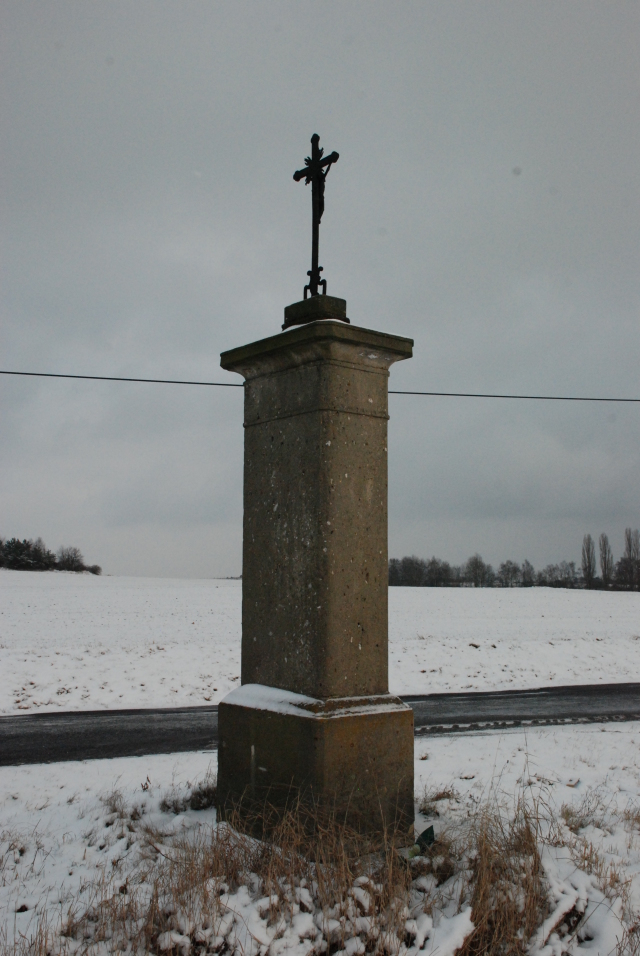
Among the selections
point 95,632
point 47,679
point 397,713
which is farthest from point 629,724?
point 95,632

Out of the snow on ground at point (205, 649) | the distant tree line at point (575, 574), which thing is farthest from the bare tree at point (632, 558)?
the snow on ground at point (205, 649)

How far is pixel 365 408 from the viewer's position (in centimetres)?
409

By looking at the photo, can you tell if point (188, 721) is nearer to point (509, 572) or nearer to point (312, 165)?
point (312, 165)

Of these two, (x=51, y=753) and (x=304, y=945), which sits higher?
(x=304, y=945)

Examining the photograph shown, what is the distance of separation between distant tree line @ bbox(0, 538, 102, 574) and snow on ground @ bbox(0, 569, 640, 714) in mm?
31993

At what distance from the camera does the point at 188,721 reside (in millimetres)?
8469

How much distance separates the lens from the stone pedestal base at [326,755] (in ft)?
11.7

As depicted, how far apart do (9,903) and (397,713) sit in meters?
2.05

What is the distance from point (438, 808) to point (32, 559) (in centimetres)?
6433

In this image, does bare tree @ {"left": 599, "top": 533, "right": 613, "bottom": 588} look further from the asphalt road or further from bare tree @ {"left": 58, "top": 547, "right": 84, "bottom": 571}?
the asphalt road

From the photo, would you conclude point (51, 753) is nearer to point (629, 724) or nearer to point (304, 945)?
point (304, 945)

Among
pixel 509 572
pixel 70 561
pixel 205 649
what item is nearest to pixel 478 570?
pixel 509 572

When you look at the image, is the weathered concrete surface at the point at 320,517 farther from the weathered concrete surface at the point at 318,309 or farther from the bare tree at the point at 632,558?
the bare tree at the point at 632,558

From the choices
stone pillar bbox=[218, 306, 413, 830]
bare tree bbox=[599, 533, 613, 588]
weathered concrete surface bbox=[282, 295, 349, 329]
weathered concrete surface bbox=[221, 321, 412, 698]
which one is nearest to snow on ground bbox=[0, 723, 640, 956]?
stone pillar bbox=[218, 306, 413, 830]
